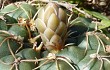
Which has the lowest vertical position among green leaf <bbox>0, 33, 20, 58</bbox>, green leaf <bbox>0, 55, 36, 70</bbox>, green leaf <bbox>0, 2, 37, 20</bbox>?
green leaf <bbox>0, 55, 36, 70</bbox>

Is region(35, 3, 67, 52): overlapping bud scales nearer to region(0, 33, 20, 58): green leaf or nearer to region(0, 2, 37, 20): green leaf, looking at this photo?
region(0, 33, 20, 58): green leaf

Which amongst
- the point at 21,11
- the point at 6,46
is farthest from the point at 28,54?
the point at 21,11

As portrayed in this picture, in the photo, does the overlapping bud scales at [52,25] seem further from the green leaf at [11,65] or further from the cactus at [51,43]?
the green leaf at [11,65]

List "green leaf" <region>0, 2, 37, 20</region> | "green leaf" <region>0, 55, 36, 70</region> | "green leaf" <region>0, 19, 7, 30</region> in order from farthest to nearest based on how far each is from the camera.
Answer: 1. "green leaf" <region>0, 2, 37, 20</region>
2. "green leaf" <region>0, 19, 7, 30</region>
3. "green leaf" <region>0, 55, 36, 70</region>

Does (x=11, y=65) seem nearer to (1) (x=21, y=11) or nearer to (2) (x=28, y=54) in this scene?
(2) (x=28, y=54)

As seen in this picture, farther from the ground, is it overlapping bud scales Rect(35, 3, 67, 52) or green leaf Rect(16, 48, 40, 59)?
overlapping bud scales Rect(35, 3, 67, 52)

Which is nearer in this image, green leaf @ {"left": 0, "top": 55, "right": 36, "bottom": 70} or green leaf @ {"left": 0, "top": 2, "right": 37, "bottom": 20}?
green leaf @ {"left": 0, "top": 55, "right": 36, "bottom": 70}

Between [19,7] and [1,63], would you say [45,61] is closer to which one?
[1,63]

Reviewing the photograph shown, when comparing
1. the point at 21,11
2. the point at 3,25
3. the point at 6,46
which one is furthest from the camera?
the point at 21,11

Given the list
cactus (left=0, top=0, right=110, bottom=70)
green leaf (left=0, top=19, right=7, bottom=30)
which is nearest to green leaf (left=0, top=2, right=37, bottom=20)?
cactus (left=0, top=0, right=110, bottom=70)

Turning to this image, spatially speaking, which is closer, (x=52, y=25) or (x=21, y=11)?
(x=52, y=25)
